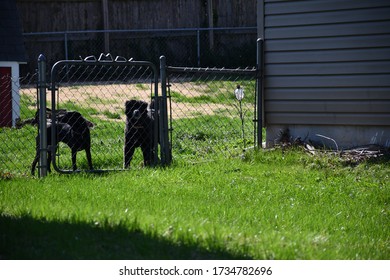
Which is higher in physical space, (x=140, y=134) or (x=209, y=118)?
(x=140, y=134)

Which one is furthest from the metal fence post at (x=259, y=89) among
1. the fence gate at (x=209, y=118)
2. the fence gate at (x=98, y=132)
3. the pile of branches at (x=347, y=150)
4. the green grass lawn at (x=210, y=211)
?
the fence gate at (x=98, y=132)

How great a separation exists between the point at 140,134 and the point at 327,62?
3.33 meters

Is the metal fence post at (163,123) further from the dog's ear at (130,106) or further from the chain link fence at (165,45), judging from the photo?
the chain link fence at (165,45)

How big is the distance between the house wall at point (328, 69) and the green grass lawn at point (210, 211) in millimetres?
1130

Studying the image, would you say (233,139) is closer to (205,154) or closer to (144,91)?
(205,154)

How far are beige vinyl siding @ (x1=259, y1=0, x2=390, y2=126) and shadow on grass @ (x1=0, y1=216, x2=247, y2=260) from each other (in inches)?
262

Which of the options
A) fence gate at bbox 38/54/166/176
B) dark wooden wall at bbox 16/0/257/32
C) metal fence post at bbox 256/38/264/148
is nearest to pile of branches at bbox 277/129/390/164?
metal fence post at bbox 256/38/264/148

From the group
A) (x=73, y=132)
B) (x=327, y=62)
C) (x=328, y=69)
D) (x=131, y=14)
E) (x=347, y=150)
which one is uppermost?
(x=131, y=14)

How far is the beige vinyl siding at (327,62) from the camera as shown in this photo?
11664mm

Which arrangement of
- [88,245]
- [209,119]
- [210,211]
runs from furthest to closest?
[209,119], [210,211], [88,245]

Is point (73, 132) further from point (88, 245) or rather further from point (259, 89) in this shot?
point (88, 245)

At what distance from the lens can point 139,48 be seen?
24.6 metres

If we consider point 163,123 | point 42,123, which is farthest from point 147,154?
point 42,123

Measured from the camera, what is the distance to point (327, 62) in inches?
477
